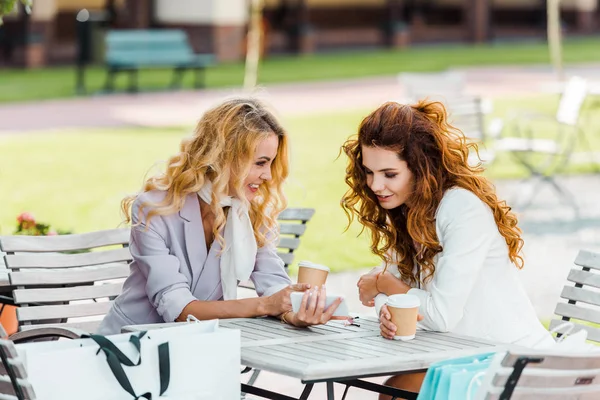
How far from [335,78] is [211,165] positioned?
1827cm

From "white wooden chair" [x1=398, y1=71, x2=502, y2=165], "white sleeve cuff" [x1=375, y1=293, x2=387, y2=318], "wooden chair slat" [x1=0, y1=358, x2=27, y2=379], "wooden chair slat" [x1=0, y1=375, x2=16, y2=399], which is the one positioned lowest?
"white wooden chair" [x1=398, y1=71, x2=502, y2=165]

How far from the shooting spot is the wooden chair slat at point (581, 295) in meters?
4.60

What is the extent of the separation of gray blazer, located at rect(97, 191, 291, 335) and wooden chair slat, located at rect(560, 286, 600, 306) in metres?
1.32

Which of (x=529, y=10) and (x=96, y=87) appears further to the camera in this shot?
(x=529, y=10)

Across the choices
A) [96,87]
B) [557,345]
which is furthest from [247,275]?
[96,87]

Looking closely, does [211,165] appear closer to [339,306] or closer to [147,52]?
[339,306]

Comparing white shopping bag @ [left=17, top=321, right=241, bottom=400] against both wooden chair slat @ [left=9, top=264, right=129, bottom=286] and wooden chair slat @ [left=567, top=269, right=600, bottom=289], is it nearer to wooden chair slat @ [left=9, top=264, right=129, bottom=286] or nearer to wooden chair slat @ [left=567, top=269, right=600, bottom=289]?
wooden chair slat @ [left=9, top=264, right=129, bottom=286]

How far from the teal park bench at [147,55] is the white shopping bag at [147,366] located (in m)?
16.9

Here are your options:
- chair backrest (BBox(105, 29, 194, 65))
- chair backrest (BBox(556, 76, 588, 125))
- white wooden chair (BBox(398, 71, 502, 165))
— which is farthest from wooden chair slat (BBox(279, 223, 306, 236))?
chair backrest (BBox(105, 29, 194, 65))

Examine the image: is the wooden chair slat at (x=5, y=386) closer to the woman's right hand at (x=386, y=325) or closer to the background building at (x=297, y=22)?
the woman's right hand at (x=386, y=325)

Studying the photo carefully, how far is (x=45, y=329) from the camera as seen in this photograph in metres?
4.18

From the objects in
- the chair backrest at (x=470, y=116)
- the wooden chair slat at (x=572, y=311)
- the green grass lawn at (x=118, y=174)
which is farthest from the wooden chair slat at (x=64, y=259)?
the chair backrest at (x=470, y=116)

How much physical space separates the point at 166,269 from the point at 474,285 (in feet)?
3.44

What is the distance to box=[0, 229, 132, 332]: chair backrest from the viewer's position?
190 inches
